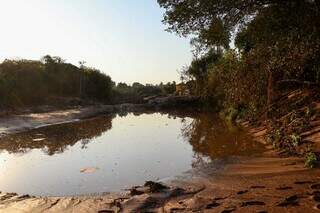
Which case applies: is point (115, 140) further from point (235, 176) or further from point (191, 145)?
point (235, 176)

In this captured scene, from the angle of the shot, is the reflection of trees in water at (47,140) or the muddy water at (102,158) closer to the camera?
the muddy water at (102,158)

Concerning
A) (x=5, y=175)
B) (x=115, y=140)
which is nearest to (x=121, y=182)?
(x=5, y=175)

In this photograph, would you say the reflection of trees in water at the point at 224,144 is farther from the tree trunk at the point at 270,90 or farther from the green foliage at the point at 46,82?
the green foliage at the point at 46,82

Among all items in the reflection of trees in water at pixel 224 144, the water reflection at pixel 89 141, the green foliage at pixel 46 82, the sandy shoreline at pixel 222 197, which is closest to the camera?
the sandy shoreline at pixel 222 197

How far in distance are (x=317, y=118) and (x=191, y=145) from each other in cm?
587

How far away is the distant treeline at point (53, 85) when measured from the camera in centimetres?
4490

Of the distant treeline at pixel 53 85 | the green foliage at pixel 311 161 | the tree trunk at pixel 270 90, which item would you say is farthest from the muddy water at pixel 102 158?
the distant treeline at pixel 53 85

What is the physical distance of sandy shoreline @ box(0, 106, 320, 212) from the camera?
814 centimetres

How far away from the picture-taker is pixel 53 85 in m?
57.3

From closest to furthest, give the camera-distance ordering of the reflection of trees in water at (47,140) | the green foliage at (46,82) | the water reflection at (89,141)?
the water reflection at (89,141) < the reflection of trees in water at (47,140) < the green foliage at (46,82)

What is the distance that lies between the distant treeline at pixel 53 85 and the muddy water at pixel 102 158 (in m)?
19.0

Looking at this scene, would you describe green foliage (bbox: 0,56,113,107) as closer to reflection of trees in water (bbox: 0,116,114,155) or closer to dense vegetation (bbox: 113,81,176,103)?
dense vegetation (bbox: 113,81,176,103)

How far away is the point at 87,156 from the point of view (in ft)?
56.4

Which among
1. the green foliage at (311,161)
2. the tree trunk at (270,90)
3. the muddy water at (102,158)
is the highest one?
the tree trunk at (270,90)
